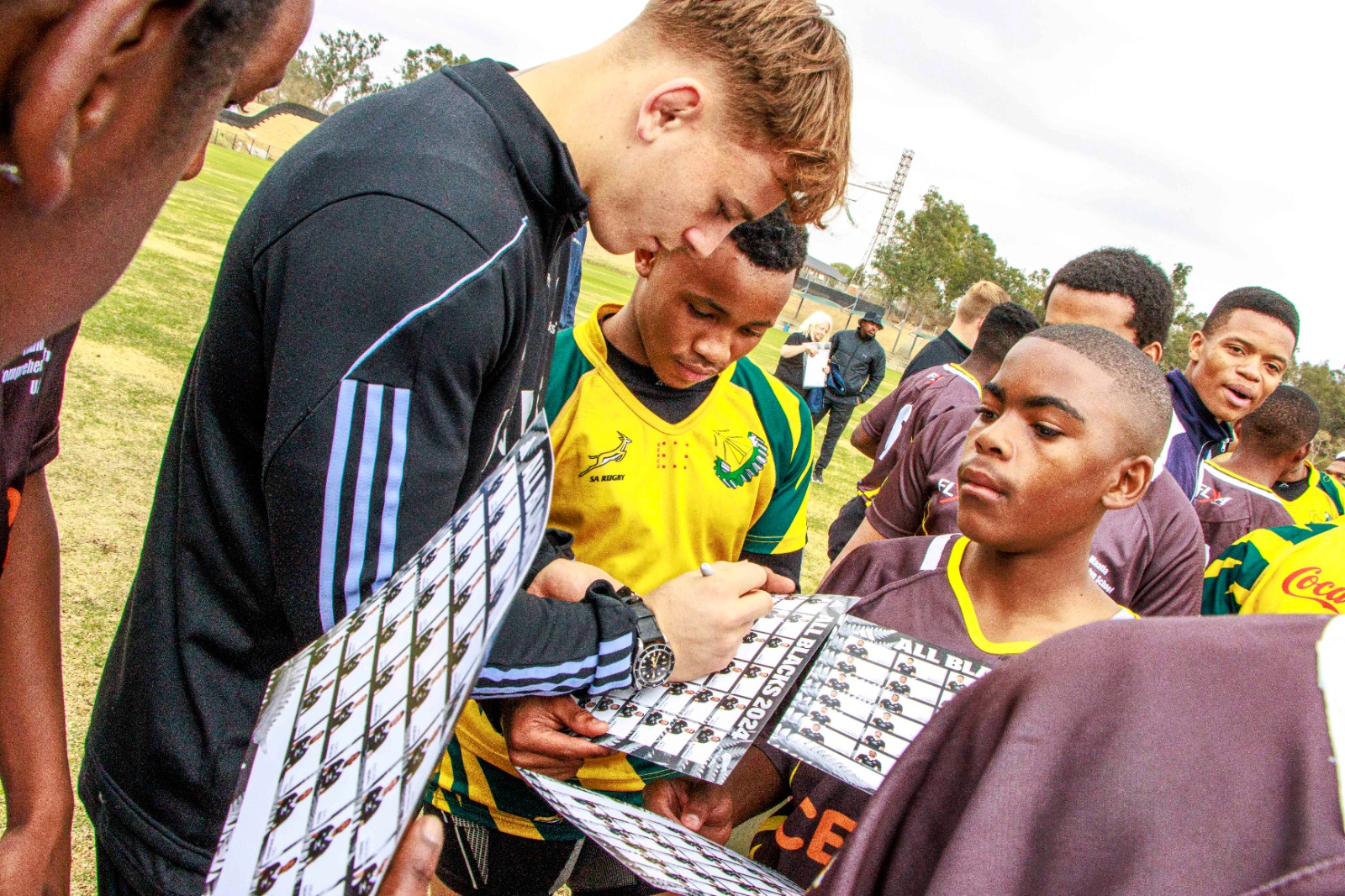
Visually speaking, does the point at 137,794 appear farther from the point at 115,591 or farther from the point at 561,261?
the point at 115,591

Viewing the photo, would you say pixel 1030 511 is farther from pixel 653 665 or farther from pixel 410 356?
pixel 410 356

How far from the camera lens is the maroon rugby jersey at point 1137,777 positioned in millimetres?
637

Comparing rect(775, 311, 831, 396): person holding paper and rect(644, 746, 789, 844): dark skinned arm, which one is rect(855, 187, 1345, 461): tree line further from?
rect(644, 746, 789, 844): dark skinned arm

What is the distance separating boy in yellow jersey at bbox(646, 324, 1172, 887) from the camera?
206cm

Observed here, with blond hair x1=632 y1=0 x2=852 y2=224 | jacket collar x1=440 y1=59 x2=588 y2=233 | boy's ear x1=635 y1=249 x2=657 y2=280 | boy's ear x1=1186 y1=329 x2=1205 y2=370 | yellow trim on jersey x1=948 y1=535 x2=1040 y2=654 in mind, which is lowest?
yellow trim on jersey x1=948 y1=535 x2=1040 y2=654

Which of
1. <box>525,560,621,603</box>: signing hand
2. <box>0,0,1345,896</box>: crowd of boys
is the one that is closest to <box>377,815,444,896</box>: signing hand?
<box>0,0,1345,896</box>: crowd of boys

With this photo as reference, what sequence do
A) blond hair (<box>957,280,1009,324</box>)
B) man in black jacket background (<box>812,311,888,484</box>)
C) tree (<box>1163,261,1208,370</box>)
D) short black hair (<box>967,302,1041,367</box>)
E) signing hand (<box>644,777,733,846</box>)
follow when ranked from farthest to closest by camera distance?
tree (<box>1163,261,1208,370</box>) < man in black jacket background (<box>812,311,888,484</box>) < blond hair (<box>957,280,1009,324</box>) < short black hair (<box>967,302,1041,367</box>) < signing hand (<box>644,777,733,846</box>)

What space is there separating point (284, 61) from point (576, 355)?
1568mm

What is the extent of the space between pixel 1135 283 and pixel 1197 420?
→ 33.6 inches

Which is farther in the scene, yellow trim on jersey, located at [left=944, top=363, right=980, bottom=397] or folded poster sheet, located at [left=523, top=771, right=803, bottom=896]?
yellow trim on jersey, located at [left=944, top=363, right=980, bottom=397]

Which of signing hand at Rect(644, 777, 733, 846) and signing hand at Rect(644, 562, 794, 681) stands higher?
signing hand at Rect(644, 562, 794, 681)

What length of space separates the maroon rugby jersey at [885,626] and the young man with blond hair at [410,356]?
1.56 ft

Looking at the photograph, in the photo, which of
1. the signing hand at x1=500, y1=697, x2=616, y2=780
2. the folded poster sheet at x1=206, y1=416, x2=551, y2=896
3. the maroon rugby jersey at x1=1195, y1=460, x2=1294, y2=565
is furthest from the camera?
the maroon rugby jersey at x1=1195, y1=460, x2=1294, y2=565

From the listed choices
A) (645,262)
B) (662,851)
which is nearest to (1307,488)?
(645,262)
